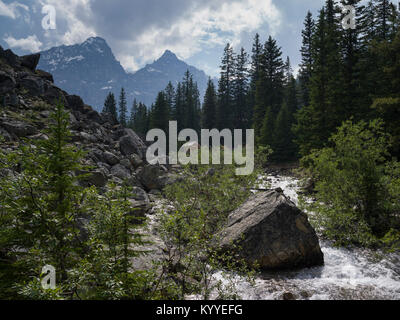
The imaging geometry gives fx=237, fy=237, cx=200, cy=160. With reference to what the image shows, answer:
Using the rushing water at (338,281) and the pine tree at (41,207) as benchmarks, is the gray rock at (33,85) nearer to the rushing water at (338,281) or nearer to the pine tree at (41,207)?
the pine tree at (41,207)

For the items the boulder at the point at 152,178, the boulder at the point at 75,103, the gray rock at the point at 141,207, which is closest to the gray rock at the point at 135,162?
the boulder at the point at 152,178

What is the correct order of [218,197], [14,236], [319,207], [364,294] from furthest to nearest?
[218,197]
[319,207]
[364,294]
[14,236]

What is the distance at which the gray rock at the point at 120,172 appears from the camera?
60.8ft

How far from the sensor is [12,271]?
4520mm

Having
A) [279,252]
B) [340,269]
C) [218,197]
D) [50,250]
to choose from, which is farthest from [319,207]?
[50,250]

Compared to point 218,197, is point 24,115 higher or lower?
higher

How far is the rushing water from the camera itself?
6.56 metres

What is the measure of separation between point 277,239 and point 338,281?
2.07 metres

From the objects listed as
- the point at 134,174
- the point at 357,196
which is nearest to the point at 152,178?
the point at 134,174

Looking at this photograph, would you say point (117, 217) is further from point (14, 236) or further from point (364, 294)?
point (364, 294)

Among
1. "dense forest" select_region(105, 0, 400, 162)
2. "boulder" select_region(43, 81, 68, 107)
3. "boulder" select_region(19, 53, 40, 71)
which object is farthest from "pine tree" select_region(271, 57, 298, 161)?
"boulder" select_region(19, 53, 40, 71)

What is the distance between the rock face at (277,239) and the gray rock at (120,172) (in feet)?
40.0

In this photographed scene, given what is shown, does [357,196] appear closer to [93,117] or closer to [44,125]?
[44,125]

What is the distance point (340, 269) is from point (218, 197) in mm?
5539
